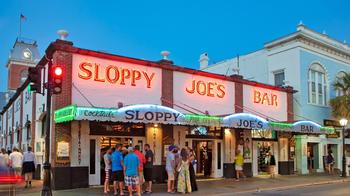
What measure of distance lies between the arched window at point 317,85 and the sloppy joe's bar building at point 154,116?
3.90 meters

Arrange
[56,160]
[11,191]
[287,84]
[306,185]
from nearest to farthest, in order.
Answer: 1. [11,191]
2. [56,160]
3. [306,185]
4. [287,84]

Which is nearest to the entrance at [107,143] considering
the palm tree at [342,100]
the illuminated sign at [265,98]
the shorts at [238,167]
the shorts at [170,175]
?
the shorts at [170,175]

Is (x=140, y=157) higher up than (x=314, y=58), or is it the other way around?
(x=314, y=58)

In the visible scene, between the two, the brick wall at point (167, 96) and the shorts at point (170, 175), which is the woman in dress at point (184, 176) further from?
the brick wall at point (167, 96)

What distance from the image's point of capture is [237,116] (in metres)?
20.8

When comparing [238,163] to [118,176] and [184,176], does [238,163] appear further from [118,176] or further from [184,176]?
[118,176]

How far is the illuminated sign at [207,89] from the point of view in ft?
72.7

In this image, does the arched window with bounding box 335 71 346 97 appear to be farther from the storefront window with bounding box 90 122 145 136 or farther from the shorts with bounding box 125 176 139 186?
the shorts with bounding box 125 176 139 186

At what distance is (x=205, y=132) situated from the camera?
2262cm

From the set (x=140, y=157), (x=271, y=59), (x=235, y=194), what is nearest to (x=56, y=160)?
(x=140, y=157)

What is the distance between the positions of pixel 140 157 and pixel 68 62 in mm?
5202

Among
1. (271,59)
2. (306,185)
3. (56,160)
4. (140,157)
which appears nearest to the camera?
(140,157)

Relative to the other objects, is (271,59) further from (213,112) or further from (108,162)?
(108,162)

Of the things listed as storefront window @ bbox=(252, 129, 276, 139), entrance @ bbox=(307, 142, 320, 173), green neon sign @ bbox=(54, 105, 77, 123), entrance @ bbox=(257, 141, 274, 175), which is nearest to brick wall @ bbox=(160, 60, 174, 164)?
green neon sign @ bbox=(54, 105, 77, 123)
